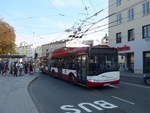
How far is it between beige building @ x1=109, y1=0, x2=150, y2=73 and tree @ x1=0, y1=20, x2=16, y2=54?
989 inches

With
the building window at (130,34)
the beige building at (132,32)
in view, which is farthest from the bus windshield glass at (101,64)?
the building window at (130,34)

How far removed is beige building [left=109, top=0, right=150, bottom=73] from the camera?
32094 millimetres

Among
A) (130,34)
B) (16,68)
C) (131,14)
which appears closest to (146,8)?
(131,14)

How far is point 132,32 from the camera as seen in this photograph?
35281 mm

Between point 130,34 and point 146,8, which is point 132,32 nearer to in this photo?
point 130,34

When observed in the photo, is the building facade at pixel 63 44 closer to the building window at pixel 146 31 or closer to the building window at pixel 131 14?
the building window at pixel 131 14

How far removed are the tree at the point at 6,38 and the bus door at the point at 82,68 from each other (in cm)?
3917

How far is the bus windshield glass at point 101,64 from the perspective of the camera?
14.0m

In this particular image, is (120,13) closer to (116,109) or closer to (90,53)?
(90,53)

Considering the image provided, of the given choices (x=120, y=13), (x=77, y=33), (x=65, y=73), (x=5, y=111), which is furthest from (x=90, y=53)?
(x=120, y=13)

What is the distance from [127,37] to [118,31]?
9.76 feet

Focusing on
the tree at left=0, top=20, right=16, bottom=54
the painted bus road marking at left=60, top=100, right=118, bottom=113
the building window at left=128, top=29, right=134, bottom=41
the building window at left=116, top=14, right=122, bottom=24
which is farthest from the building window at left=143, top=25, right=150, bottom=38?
the tree at left=0, top=20, right=16, bottom=54

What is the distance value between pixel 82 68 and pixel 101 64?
1.35 metres

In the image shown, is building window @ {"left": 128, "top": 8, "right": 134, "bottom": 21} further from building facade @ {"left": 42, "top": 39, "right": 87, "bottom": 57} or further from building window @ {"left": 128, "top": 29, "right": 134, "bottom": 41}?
building facade @ {"left": 42, "top": 39, "right": 87, "bottom": 57}
